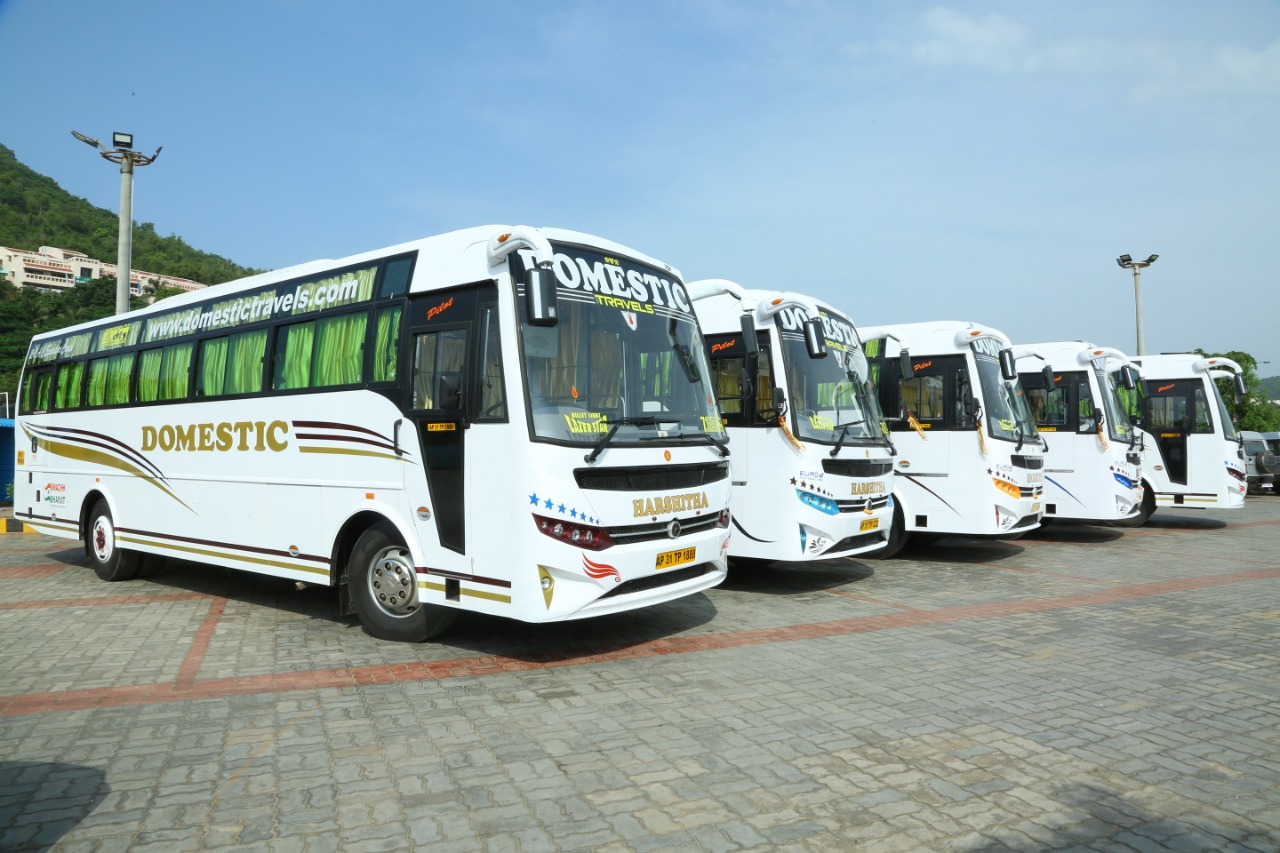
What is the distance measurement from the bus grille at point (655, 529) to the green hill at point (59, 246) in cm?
7474

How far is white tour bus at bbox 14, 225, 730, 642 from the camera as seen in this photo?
21.2 feet

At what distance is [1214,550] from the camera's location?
1396cm

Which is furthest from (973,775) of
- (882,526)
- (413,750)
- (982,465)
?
(982,465)

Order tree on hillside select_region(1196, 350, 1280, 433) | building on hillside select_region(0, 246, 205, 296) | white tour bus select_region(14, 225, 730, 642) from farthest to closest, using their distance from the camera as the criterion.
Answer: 1. building on hillside select_region(0, 246, 205, 296)
2. tree on hillside select_region(1196, 350, 1280, 433)
3. white tour bus select_region(14, 225, 730, 642)

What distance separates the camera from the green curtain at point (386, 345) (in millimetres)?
7379

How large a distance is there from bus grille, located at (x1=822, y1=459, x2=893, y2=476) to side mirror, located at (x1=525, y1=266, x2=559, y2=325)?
4.60m

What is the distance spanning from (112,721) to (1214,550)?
1490cm

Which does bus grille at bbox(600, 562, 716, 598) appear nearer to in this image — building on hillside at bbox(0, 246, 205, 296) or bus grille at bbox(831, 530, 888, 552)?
bus grille at bbox(831, 530, 888, 552)

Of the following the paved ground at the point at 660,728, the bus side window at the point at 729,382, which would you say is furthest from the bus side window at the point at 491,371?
the bus side window at the point at 729,382

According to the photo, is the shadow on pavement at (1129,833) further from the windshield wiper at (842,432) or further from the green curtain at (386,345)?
the windshield wiper at (842,432)

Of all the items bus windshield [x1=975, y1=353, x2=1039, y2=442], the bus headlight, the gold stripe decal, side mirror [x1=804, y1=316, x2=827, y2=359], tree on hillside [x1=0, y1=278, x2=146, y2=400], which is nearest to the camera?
the bus headlight

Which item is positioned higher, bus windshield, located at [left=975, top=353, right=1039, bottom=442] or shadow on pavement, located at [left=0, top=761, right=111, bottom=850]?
bus windshield, located at [left=975, top=353, right=1039, bottom=442]

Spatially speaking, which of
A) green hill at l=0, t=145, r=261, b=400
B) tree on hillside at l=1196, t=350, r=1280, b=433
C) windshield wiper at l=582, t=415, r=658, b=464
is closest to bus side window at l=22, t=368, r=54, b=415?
windshield wiper at l=582, t=415, r=658, b=464

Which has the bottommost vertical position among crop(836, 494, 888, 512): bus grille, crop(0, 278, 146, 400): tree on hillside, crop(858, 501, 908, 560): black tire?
crop(858, 501, 908, 560): black tire
